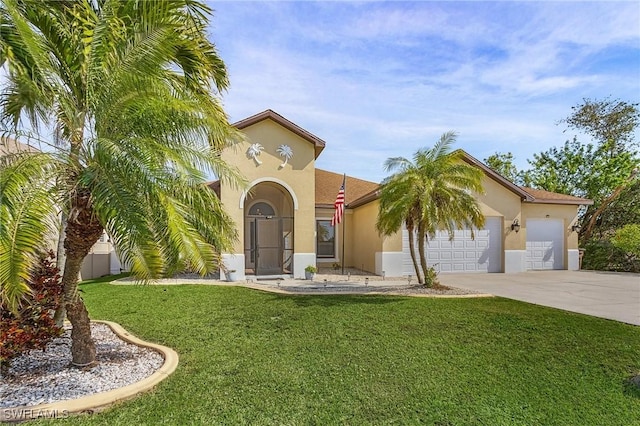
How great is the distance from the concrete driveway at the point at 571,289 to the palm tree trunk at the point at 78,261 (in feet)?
37.8

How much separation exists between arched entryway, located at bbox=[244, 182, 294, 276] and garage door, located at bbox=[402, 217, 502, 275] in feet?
24.5

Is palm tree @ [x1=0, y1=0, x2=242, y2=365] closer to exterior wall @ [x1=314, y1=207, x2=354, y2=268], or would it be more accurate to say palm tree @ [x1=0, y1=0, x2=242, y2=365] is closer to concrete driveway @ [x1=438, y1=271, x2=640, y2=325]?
concrete driveway @ [x1=438, y1=271, x2=640, y2=325]

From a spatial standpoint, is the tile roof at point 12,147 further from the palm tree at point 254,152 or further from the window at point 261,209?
the window at point 261,209

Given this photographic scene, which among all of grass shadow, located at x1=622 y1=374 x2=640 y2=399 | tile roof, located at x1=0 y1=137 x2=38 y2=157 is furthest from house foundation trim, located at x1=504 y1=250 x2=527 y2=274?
tile roof, located at x1=0 y1=137 x2=38 y2=157

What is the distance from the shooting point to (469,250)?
766 inches

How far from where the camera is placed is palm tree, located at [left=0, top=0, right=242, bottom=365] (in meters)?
4.56

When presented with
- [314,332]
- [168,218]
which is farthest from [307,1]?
[314,332]

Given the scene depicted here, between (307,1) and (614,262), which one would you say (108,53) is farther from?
(614,262)

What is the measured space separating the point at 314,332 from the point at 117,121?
5.59 m

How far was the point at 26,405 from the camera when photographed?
468 centimetres

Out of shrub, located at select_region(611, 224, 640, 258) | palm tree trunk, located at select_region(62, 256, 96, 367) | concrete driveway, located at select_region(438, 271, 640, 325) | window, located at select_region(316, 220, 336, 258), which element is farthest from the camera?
window, located at select_region(316, 220, 336, 258)

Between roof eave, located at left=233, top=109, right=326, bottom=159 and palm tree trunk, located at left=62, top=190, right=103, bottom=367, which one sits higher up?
roof eave, located at left=233, top=109, right=326, bottom=159

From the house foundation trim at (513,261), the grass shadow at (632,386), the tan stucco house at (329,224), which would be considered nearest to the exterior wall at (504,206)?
the tan stucco house at (329,224)

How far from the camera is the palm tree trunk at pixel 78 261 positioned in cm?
532
